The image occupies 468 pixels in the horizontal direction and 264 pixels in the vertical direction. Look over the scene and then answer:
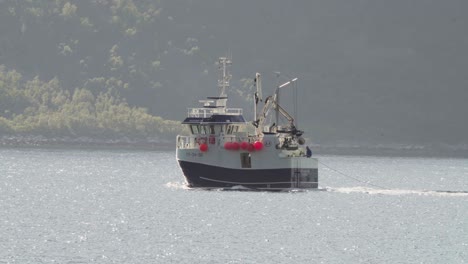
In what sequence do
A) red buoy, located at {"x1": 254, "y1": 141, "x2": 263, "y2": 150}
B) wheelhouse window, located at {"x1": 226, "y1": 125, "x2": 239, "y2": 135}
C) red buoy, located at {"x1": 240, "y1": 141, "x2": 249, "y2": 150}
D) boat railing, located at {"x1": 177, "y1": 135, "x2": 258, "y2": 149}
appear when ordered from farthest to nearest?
wheelhouse window, located at {"x1": 226, "y1": 125, "x2": 239, "y2": 135} → boat railing, located at {"x1": 177, "y1": 135, "x2": 258, "y2": 149} → red buoy, located at {"x1": 254, "y1": 141, "x2": 263, "y2": 150} → red buoy, located at {"x1": 240, "y1": 141, "x2": 249, "y2": 150}

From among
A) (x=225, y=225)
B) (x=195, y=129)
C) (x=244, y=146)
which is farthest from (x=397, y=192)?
(x=225, y=225)

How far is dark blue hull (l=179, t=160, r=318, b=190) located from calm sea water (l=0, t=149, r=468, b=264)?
1.33 m

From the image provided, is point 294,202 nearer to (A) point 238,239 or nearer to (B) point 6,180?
(A) point 238,239

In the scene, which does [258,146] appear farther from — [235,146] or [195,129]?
[195,129]

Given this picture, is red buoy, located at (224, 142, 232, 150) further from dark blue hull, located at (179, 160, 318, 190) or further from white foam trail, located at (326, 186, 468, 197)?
white foam trail, located at (326, 186, 468, 197)

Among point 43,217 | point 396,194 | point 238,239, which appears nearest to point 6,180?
point 396,194

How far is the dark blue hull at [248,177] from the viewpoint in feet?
506

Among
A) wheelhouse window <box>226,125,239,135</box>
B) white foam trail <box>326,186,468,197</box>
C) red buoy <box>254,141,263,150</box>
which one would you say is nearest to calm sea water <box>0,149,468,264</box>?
white foam trail <box>326,186,468,197</box>

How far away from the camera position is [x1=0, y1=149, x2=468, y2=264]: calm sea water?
103312mm

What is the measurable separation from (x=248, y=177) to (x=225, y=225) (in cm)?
3313

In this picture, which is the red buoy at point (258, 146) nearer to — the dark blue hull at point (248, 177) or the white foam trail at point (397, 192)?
the dark blue hull at point (248, 177)

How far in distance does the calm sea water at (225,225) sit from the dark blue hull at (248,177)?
133cm

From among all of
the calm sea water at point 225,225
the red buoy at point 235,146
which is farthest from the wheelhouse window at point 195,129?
the calm sea water at point 225,225

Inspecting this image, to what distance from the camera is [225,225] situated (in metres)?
122
